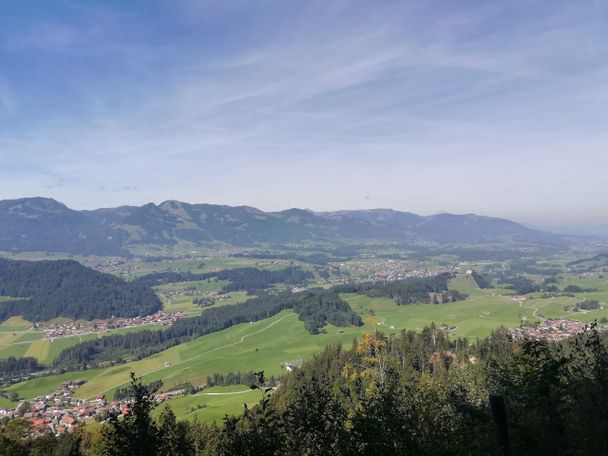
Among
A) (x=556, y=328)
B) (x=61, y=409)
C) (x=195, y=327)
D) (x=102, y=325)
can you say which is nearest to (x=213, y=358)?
(x=61, y=409)

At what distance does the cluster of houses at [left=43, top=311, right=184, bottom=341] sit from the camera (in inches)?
5856

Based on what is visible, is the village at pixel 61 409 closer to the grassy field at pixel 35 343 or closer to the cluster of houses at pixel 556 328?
the grassy field at pixel 35 343

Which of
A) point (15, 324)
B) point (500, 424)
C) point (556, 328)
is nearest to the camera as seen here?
point (500, 424)

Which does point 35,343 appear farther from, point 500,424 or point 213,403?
point 500,424

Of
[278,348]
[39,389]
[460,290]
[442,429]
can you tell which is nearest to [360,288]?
[460,290]

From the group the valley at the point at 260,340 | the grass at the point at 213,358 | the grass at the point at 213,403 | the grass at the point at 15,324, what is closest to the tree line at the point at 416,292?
the valley at the point at 260,340

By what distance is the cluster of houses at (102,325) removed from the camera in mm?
148750

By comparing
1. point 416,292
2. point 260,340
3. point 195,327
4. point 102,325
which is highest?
point 416,292

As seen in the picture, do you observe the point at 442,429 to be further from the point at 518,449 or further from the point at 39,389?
the point at 39,389

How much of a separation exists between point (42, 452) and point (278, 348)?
69034 millimetres

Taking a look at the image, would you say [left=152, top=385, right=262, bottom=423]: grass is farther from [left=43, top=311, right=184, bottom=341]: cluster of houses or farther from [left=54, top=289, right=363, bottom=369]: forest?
[left=43, top=311, right=184, bottom=341]: cluster of houses

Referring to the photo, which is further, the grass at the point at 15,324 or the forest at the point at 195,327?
the grass at the point at 15,324

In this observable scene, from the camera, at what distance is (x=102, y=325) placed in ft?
532

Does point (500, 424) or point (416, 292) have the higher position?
point (500, 424)
